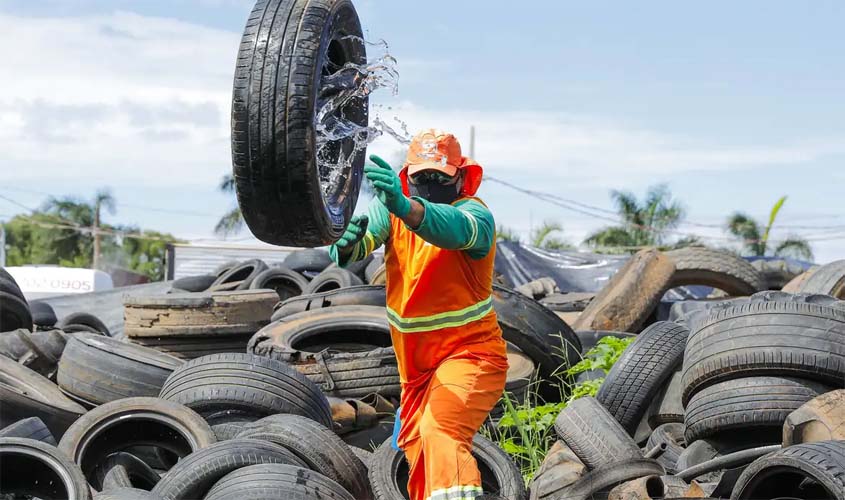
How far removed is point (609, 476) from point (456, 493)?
1.20m

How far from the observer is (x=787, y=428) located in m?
4.72

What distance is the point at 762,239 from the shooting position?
3294 centimetres

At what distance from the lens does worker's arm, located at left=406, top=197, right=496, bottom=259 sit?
12.5 feet

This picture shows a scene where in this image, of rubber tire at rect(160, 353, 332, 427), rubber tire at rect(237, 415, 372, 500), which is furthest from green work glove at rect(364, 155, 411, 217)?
rubber tire at rect(160, 353, 332, 427)

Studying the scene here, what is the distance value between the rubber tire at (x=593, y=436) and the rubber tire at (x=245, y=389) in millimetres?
1386

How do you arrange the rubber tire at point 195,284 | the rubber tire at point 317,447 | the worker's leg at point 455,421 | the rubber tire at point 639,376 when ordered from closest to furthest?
the worker's leg at point 455,421
the rubber tire at point 317,447
the rubber tire at point 639,376
the rubber tire at point 195,284

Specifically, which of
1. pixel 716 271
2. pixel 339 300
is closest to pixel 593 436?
pixel 339 300

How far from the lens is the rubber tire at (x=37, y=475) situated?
14.0 ft

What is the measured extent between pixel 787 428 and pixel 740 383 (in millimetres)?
528

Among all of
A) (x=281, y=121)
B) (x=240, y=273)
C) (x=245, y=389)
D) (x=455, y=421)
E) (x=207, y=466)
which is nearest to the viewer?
(x=281, y=121)

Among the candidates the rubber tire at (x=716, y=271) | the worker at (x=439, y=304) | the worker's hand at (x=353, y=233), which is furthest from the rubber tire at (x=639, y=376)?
the rubber tire at (x=716, y=271)

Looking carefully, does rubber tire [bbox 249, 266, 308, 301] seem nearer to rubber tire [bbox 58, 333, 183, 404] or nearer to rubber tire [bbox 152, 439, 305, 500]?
rubber tire [bbox 58, 333, 183, 404]

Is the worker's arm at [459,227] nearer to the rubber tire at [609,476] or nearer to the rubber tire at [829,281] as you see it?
the rubber tire at [609,476]

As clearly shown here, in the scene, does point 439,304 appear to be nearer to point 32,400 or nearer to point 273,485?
point 273,485
